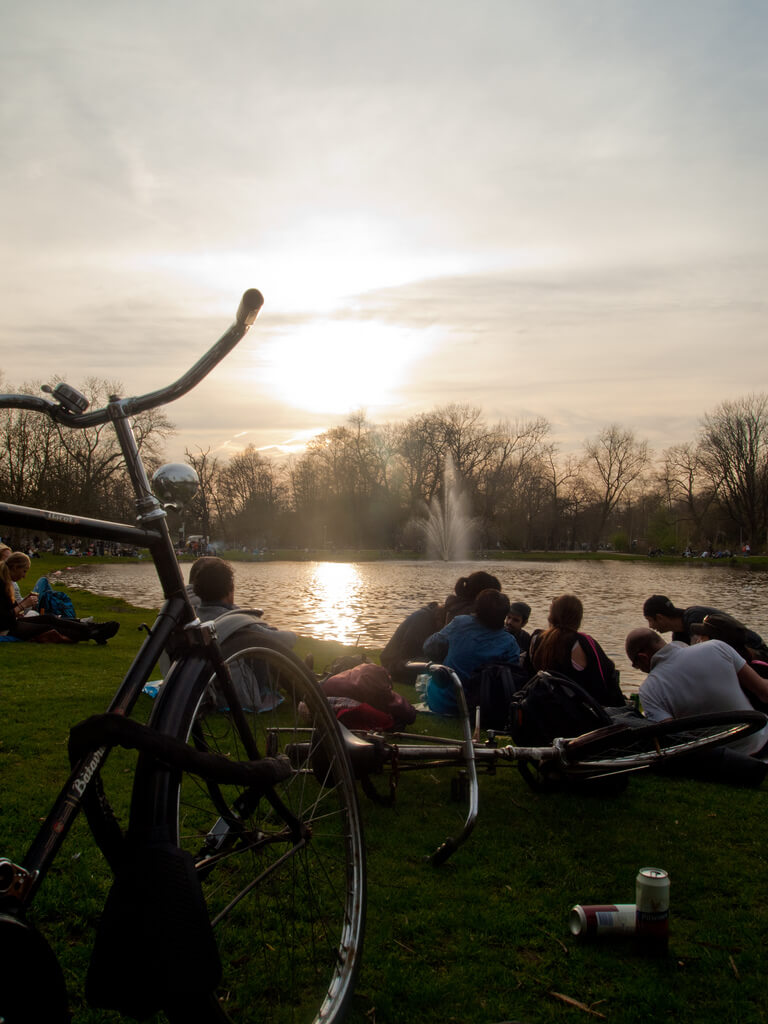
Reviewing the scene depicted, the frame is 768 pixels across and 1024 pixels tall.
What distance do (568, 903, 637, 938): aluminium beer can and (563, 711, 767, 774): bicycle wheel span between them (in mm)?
1102

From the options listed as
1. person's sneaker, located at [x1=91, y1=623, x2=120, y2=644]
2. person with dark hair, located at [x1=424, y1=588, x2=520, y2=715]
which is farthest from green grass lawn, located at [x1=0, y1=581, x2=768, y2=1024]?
person's sneaker, located at [x1=91, y1=623, x2=120, y2=644]

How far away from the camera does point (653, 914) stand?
3.12 m

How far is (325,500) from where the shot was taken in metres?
87.4

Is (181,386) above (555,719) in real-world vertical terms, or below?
above

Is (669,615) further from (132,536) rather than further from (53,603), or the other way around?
(53,603)

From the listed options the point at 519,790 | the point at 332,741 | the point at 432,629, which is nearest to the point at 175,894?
the point at 332,741

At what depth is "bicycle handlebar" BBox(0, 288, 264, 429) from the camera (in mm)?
1990

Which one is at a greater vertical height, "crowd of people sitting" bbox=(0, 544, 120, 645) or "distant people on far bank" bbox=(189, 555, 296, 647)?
"distant people on far bank" bbox=(189, 555, 296, 647)

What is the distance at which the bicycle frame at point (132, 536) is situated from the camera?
1.70 metres

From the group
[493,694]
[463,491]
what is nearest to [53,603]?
[493,694]

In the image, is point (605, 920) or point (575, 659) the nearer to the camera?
point (605, 920)

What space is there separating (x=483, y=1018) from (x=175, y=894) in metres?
1.55

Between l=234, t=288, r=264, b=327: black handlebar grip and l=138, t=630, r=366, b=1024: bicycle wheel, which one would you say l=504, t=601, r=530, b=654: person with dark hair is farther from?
l=234, t=288, r=264, b=327: black handlebar grip

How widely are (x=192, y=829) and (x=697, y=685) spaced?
14.6 ft
